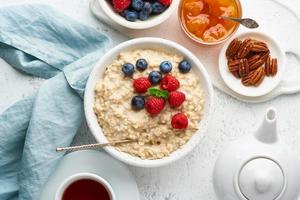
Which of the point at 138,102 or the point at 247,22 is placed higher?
the point at 247,22

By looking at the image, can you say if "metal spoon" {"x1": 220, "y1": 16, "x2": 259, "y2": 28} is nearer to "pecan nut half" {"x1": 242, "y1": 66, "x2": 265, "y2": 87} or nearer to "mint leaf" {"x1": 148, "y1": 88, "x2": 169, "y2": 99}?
"pecan nut half" {"x1": 242, "y1": 66, "x2": 265, "y2": 87}

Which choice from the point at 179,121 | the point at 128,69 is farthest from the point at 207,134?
the point at 128,69

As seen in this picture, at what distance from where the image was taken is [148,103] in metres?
1.76

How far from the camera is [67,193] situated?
1.75 meters

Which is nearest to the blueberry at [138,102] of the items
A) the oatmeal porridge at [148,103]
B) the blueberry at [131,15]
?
the oatmeal porridge at [148,103]

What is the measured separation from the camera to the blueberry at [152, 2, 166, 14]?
1858 millimetres

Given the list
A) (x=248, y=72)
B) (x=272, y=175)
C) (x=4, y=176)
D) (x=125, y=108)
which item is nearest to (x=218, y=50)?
(x=248, y=72)

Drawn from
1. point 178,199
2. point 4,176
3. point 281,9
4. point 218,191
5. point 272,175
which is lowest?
point 4,176

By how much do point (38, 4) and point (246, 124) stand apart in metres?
0.62

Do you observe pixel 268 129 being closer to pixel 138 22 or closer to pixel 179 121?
pixel 179 121

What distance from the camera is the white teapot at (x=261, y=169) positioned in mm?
1572

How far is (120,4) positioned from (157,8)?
0.09 m

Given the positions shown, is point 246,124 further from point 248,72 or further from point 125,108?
point 125,108

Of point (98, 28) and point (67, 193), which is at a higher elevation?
point (98, 28)
